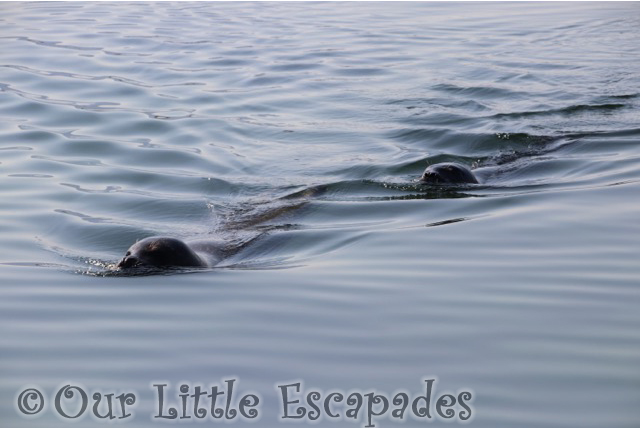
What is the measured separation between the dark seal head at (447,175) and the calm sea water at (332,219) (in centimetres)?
19

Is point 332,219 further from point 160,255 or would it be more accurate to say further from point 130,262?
point 130,262

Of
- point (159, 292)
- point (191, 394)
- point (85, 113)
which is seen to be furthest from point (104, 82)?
point (191, 394)

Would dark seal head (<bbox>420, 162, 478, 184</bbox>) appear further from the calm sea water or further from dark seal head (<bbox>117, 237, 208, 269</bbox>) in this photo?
dark seal head (<bbox>117, 237, 208, 269</bbox>)

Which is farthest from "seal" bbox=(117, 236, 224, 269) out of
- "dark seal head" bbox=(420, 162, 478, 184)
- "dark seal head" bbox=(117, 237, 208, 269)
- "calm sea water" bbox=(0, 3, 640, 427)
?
"dark seal head" bbox=(420, 162, 478, 184)

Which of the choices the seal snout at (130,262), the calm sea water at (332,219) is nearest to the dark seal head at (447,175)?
the calm sea water at (332,219)

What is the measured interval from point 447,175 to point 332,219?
5.46ft

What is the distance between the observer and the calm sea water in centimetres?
515

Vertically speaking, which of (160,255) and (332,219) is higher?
(332,219)

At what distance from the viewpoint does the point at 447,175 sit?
10102 millimetres

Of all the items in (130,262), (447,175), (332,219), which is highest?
(447,175)

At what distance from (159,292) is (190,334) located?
1.00 m

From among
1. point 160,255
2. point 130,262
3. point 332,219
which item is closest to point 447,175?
point 332,219

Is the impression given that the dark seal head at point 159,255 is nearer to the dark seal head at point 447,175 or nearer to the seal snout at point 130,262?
the seal snout at point 130,262

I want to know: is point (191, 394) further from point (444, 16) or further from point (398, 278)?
point (444, 16)
